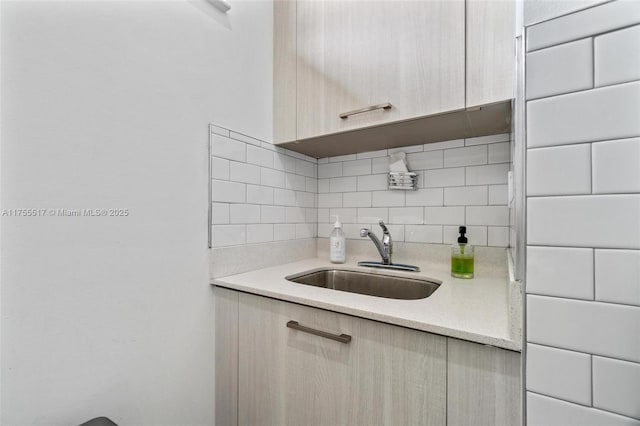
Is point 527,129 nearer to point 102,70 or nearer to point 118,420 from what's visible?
point 102,70

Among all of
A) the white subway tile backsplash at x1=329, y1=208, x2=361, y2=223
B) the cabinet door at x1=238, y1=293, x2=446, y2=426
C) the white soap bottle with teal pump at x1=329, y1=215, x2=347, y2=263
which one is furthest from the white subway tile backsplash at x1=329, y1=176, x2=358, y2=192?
the cabinet door at x1=238, y1=293, x2=446, y2=426

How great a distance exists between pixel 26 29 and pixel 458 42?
1228 millimetres

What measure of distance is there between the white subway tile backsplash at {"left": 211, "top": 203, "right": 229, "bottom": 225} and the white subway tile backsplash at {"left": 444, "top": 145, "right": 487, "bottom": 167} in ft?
3.30

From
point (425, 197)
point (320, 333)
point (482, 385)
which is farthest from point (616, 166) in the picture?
point (425, 197)

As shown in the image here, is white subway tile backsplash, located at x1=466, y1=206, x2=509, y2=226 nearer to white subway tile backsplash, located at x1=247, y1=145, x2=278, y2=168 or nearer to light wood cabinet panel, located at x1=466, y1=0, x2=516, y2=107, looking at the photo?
light wood cabinet panel, located at x1=466, y1=0, x2=516, y2=107

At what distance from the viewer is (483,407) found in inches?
24.0

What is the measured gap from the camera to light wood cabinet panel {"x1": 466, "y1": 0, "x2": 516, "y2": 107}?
0.85 m

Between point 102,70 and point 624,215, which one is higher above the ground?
point 102,70

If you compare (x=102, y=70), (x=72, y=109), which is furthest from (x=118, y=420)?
(x=102, y=70)

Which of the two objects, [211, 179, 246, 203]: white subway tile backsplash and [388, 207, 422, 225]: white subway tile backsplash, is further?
[388, 207, 422, 225]: white subway tile backsplash

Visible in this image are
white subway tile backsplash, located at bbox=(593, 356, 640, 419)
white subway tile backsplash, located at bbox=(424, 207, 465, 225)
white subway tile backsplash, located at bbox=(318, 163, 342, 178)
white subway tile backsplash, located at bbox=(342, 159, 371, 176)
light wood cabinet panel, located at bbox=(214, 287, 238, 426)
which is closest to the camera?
white subway tile backsplash, located at bbox=(593, 356, 640, 419)

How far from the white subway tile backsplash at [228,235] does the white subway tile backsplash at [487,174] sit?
1023mm

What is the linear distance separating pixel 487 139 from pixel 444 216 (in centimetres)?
37

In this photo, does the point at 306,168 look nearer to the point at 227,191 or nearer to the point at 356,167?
the point at 356,167
